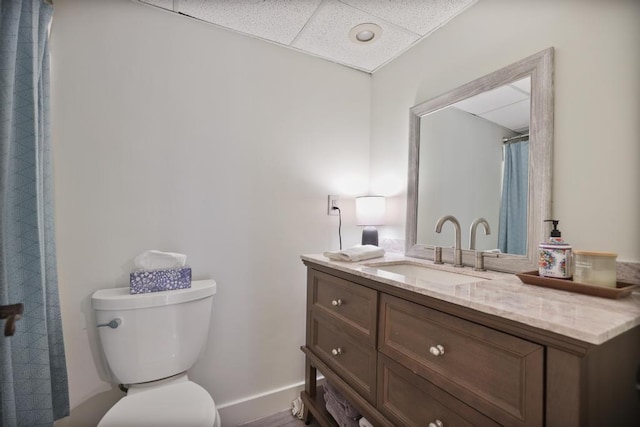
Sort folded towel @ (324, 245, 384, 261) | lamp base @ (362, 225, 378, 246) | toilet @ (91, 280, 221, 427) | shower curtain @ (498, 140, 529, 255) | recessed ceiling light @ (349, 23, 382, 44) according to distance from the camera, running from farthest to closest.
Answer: lamp base @ (362, 225, 378, 246), recessed ceiling light @ (349, 23, 382, 44), folded towel @ (324, 245, 384, 261), shower curtain @ (498, 140, 529, 255), toilet @ (91, 280, 221, 427)

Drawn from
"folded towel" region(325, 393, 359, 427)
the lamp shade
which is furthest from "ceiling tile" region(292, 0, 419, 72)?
"folded towel" region(325, 393, 359, 427)

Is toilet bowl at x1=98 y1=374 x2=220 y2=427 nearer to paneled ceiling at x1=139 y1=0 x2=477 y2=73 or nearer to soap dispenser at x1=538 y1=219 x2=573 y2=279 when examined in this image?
soap dispenser at x1=538 y1=219 x2=573 y2=279

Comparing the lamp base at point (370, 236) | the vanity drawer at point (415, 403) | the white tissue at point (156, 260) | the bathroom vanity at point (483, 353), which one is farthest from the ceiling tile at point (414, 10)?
the vanity drawer at point (415, 403)

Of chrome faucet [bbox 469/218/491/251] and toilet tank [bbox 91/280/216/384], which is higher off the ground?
chrome faucet [bbox 469/218/491/251]

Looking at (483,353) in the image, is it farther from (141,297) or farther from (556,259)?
(141,297)

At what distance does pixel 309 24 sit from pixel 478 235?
1.40 metres

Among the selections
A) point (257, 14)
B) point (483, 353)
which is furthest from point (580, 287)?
point (257, 14)

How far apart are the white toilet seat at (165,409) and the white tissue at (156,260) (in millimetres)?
507

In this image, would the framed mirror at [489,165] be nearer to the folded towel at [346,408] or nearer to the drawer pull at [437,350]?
the drawer pull at [437,350]

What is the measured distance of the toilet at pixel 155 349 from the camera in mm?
1036

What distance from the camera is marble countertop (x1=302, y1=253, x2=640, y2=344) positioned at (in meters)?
0.57

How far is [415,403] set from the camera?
3.01ft

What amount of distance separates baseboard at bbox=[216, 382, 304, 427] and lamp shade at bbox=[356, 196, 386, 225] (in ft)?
3.70

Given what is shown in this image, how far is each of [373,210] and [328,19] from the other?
1.09 m
